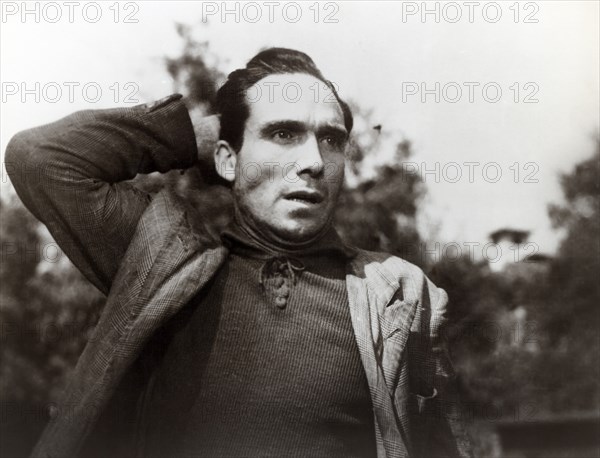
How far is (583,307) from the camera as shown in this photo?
8.30 feet

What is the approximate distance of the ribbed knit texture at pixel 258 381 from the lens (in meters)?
1.96

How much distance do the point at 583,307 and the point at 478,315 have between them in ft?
1.37

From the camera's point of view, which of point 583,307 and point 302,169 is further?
point 583,307

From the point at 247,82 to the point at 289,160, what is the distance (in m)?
0.32

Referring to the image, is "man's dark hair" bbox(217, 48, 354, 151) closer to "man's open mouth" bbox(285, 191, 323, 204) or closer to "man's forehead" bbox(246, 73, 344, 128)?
"man's forehead" bbox(246, 73, 344, 128)

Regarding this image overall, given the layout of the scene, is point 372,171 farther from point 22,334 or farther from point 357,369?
point 22,334

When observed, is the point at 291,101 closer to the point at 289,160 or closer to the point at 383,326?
the point at 289,160

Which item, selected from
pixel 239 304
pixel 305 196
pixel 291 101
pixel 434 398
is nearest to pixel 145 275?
pixel 239 304

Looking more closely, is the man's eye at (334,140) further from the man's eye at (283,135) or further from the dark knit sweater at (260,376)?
the dark knit sweater at (260,376)

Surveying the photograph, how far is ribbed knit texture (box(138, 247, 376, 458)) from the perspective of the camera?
77.1 inches

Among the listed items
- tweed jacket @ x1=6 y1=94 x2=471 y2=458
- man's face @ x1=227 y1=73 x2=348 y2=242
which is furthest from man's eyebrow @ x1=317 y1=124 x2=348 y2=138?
tweed jacket @ x1=6 y1=94 x2=471 y2=458

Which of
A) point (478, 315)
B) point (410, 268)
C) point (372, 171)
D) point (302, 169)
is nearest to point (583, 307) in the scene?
point (478, 315)

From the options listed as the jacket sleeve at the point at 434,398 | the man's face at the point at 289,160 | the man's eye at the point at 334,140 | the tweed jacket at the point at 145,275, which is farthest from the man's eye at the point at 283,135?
the jacket sleeve at the point at 434,398

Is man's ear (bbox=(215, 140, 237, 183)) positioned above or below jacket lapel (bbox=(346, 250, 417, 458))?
above
